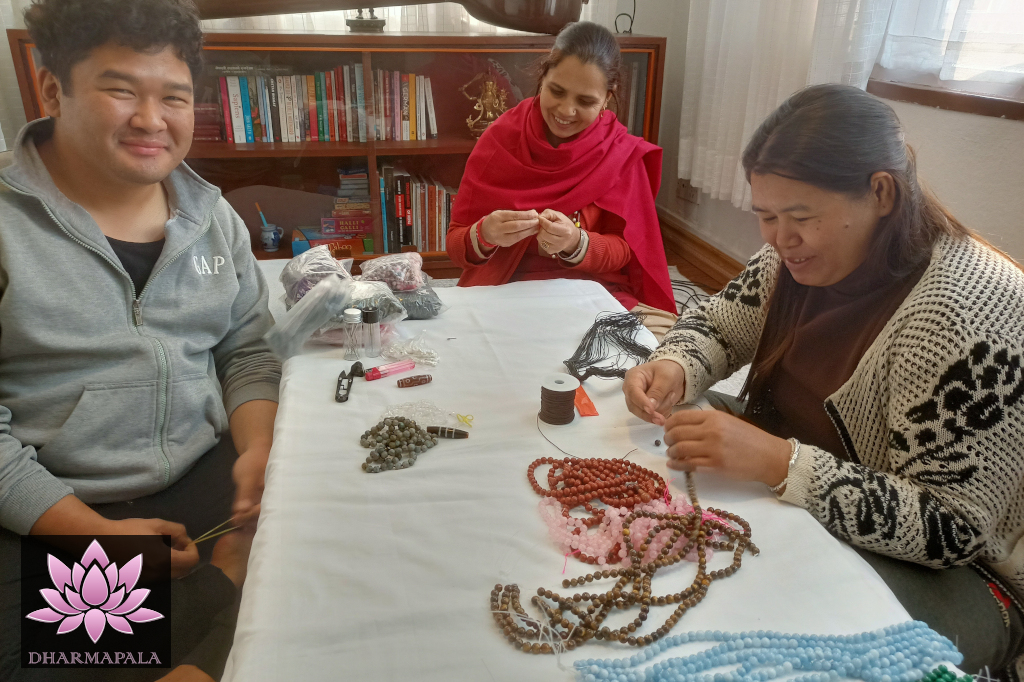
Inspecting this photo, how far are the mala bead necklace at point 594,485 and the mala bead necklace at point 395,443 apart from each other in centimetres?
15

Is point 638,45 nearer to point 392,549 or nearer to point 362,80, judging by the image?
point 362,80

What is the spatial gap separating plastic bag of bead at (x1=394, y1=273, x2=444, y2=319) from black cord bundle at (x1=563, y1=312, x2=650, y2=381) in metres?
0.30

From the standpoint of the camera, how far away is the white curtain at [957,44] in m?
1.60

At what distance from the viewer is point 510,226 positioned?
64.8 inches

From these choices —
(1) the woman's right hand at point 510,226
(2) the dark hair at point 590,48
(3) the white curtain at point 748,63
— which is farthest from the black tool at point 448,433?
(3) the white curtain at point 748,63

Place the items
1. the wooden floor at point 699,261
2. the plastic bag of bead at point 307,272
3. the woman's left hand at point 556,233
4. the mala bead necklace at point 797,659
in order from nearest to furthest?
the mala bead necklace at point 797,659 → the plastic bag of bead at point 307,272 → the woman's left hand at point 556,233 → the wooden floor at point 699,261

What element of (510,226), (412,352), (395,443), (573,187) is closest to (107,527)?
(395,443)

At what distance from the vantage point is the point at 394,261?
140 cm

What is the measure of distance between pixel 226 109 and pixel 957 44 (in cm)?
238

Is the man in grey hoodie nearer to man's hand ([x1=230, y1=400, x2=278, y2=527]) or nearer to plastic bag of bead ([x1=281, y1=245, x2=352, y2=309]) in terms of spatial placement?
man's hand ([x1=230, y1=400, x2=278, y2=527])

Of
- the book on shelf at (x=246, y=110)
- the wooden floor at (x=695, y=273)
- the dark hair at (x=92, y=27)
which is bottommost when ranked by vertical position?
the wooden floor at (x=695, y=273)

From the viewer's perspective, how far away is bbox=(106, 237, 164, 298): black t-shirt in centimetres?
102

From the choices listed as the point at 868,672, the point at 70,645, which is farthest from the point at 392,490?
the point at 868,672

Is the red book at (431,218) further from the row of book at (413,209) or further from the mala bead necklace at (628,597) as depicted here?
the mala bead necklace at (628,597)
